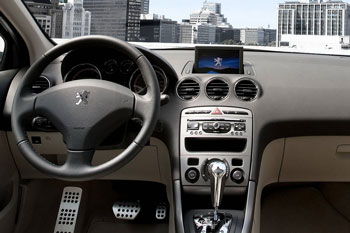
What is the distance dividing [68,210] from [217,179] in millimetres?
1417

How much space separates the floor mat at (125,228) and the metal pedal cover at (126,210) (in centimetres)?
7

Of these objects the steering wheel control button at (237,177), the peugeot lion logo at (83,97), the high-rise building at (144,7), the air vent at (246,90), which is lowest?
the steering wheel control button at (237,177)

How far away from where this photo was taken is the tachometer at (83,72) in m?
2.21

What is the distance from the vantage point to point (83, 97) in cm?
174

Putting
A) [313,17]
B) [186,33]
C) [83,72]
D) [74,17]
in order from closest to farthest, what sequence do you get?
[83,72] → [74,17] → [186,33] → [313,17]

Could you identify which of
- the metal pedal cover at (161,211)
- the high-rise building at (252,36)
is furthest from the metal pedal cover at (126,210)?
the high-rise building at (252,36)

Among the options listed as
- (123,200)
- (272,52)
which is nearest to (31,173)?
(123,200)

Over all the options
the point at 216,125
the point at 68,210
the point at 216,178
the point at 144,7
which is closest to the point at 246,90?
the point at 216,125

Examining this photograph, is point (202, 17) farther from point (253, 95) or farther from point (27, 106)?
point (27, 106)

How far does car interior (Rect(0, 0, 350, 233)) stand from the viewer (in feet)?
5.70

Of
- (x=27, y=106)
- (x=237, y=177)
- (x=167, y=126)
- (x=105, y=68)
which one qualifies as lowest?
(x=237, y=177)

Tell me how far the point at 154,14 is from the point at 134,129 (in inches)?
65.4

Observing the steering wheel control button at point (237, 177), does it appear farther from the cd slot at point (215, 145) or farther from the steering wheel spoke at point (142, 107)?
the steering wheel spoke at point (142, 107)

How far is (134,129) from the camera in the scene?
6.77 ft
